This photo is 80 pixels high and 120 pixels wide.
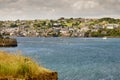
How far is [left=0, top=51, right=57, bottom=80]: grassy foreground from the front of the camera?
581 inches

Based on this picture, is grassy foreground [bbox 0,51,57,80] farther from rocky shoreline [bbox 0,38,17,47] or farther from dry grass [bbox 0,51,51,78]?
rocky shoreline [bbox 0,38,17,47]

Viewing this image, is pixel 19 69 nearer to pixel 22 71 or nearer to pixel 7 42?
pixel 22 71

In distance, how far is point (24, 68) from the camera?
599 inches

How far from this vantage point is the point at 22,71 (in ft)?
49.6

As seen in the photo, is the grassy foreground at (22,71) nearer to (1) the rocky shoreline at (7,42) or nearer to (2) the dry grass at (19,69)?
(2) the dry grass at (19,69)

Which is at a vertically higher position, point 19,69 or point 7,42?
point 19,69

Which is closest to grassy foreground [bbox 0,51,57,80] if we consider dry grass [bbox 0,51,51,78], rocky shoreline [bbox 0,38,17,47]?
dry grass [bbox 0,51,51,78]

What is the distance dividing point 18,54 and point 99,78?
3283 cm

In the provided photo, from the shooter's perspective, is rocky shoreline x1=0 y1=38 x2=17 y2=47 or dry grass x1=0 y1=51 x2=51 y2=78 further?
rocky shoreline x1=0 y1=38 x2=17 y2=47

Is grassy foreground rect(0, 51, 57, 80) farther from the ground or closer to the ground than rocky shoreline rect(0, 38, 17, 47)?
farther from the ground

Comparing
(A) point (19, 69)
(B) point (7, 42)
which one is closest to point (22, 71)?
(A) point (19, 69)

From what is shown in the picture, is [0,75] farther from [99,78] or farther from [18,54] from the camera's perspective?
[99,78]

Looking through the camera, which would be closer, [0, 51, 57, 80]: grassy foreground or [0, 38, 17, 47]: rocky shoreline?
[0, 51, 57, 80]: grassy foreground

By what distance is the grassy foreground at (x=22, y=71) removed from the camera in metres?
14.8
